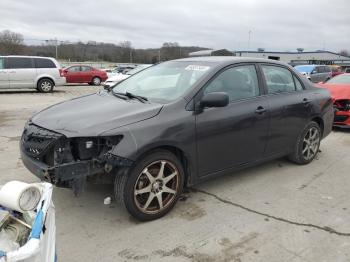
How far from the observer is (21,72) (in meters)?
17.0

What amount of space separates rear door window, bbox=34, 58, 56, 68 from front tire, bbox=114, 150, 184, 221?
605 inches

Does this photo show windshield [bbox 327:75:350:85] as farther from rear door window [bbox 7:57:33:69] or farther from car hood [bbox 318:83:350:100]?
rear door window [bbox 7:57:33:69]

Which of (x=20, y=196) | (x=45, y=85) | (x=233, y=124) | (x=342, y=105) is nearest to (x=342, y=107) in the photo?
(x=342, y=105)

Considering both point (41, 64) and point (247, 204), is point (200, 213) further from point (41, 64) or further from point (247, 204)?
point (41, 64)

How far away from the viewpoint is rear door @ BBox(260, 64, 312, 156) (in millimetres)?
4980

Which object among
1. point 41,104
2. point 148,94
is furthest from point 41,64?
point 148,94

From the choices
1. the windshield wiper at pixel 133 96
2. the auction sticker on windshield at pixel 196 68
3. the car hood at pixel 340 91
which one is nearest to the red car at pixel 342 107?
the car hood at pixel 340 91

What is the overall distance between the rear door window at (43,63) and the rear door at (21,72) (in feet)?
0.75

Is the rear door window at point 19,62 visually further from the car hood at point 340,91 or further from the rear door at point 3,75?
the car hood at point 340,91

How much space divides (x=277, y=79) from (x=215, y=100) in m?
1.67

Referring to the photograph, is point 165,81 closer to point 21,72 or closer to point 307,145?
point 307,145

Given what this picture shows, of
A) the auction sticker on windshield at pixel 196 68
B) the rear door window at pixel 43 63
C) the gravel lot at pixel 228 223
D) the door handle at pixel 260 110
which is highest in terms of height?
the rear door window at pixel 43 63

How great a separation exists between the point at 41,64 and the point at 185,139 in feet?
50.7

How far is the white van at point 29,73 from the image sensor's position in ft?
54.8
